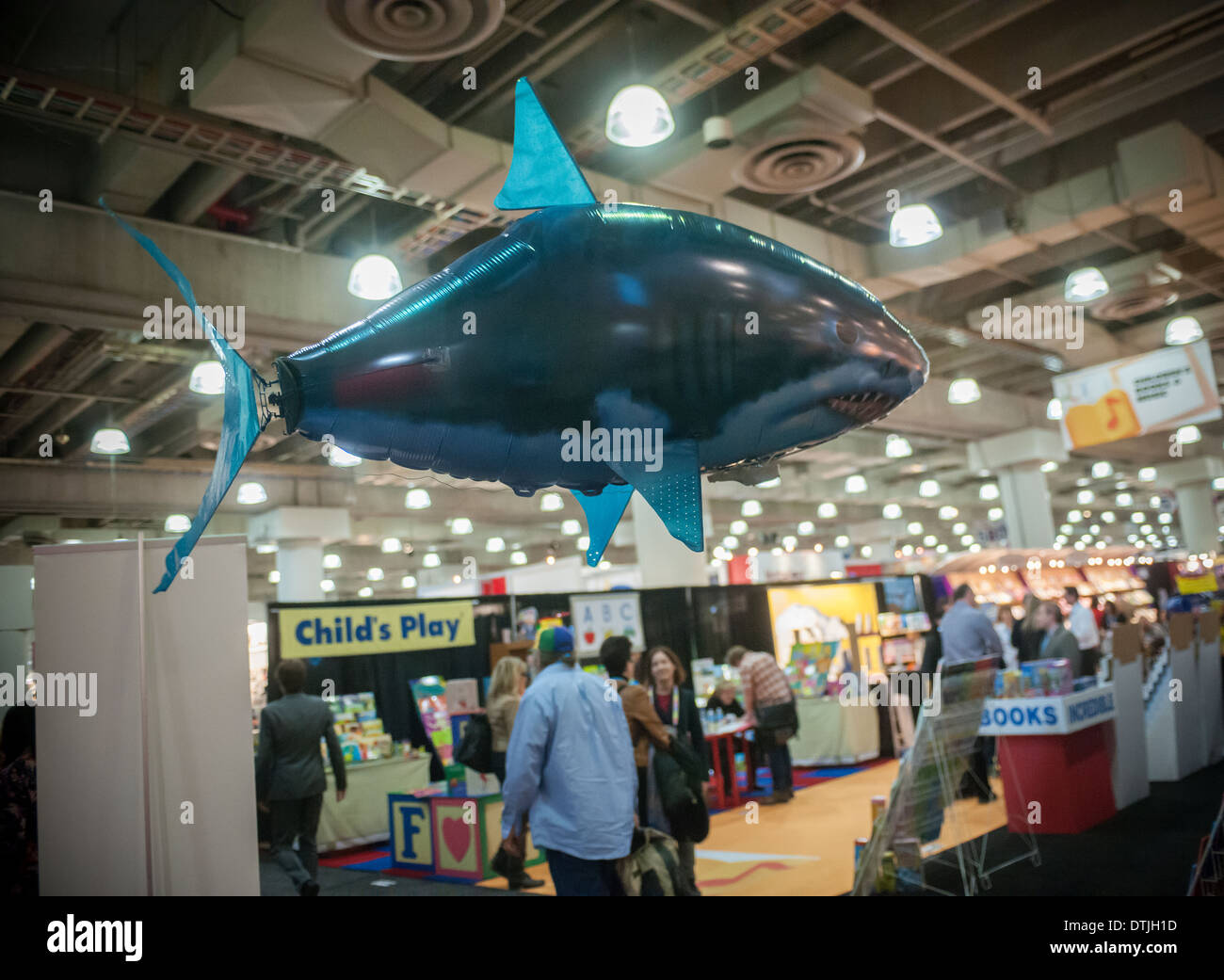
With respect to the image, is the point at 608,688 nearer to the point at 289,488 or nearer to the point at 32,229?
the point at 32,229

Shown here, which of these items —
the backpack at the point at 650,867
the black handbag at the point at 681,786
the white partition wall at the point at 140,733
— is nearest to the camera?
the white partition wall at the point at 140,733

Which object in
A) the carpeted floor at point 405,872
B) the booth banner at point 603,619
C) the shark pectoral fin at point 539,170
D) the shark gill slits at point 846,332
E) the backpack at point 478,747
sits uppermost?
the shark pectoral fin at point 539,170

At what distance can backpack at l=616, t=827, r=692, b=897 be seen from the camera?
333 centimetres

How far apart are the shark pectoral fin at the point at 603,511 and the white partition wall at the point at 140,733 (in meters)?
1.71

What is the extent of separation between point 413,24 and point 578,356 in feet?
9.76

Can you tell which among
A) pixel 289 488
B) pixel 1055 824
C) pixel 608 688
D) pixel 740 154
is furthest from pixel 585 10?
pixel 289 488

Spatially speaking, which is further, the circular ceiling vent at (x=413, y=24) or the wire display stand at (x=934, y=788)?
the wire display stand at (x=934, y=788)

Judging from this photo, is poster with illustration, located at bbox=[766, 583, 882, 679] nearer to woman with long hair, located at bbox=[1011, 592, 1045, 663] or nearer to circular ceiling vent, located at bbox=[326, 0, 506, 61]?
woman with long hair, located at bbox=[1011, 592, 1045, 663]

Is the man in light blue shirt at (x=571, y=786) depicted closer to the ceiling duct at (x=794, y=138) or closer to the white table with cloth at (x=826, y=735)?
the ceiling duct at (x=794, y=138)

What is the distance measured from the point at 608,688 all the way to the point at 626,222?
2.74m

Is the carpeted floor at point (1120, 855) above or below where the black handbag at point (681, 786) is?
below

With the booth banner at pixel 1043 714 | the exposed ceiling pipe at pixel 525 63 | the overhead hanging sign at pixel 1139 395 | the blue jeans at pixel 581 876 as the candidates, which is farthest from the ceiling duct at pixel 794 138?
the overhead hanging sign at pixel 1139 395

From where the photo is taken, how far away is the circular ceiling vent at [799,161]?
454 cm

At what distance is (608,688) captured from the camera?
3.40 meters
